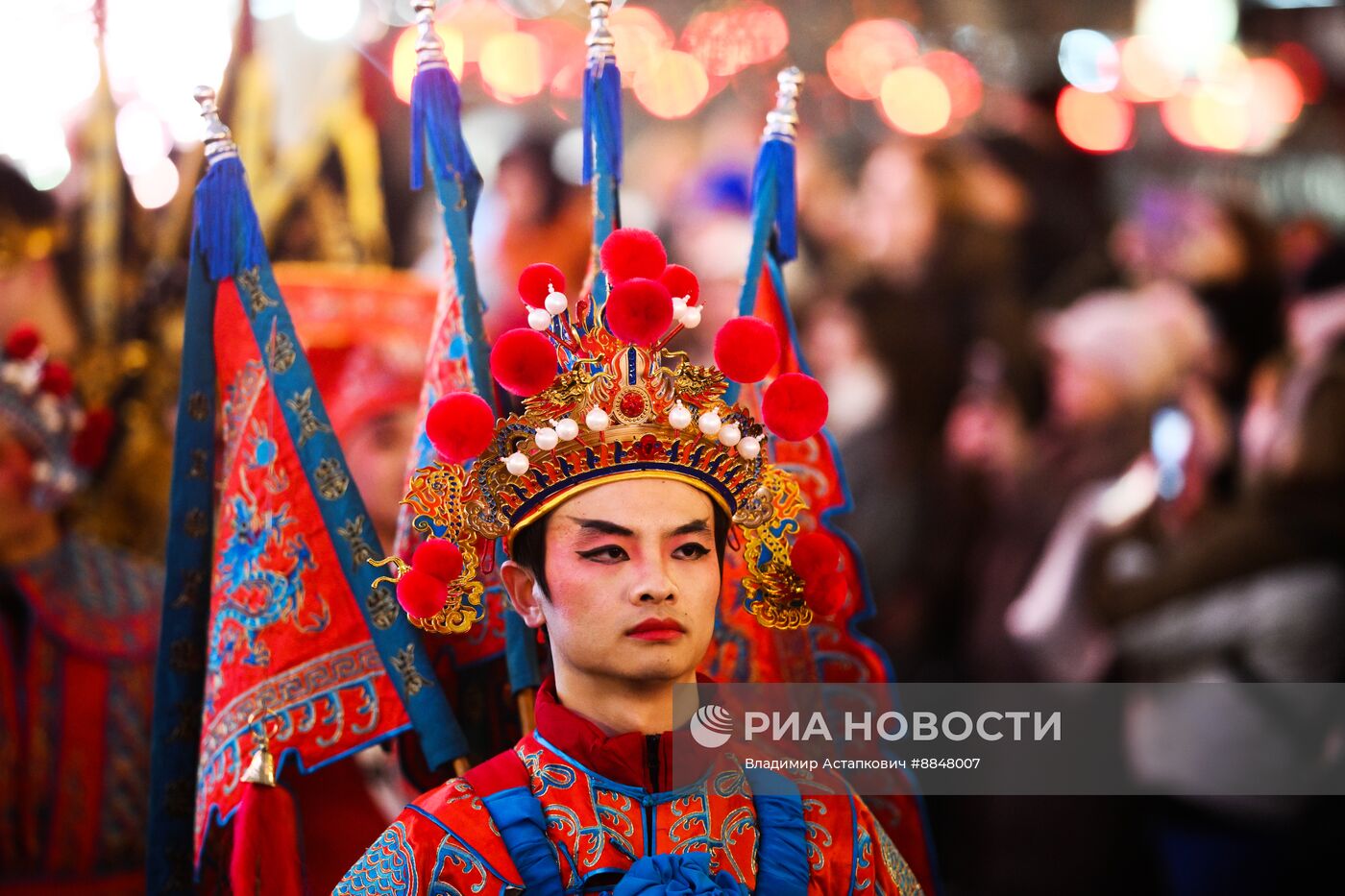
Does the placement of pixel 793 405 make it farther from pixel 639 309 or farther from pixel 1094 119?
pixel 1094 119

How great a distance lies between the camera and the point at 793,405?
6.13 feet

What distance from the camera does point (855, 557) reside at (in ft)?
7.55

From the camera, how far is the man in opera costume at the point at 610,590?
176 centimetres

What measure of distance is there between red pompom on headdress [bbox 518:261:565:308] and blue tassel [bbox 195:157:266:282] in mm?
574

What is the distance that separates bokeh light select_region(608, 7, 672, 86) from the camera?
541 cm

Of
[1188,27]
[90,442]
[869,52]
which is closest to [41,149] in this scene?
[90,442]

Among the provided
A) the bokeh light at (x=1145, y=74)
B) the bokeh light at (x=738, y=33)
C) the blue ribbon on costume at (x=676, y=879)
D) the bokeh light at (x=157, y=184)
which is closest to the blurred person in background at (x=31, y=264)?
the bokeh light at (x=157, y=184)

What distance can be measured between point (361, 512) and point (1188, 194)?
411cm

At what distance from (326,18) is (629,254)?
10.5 feet

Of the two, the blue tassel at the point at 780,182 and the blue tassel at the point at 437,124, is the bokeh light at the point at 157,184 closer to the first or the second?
the blue tassel at the point at 437,124

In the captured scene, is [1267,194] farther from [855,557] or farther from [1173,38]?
[855,557]

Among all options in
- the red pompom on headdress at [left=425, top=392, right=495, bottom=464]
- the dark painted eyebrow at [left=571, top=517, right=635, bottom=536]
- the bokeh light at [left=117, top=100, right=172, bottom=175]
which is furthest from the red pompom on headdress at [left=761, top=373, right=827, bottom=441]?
the bokeh light at [left=117, top=100, right=172, bottom=175]

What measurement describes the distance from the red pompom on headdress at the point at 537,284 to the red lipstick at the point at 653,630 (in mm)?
463

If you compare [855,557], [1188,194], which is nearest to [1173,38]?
[1188,194]
